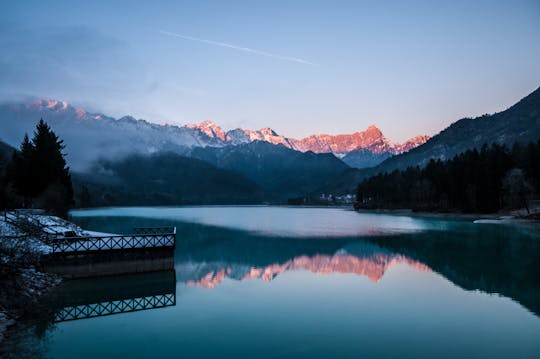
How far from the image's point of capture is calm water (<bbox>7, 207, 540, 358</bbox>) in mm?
21094

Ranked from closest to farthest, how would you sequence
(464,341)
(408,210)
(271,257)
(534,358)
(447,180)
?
1. (534,358)
2. (464,341)
3. (271,257)
4. (447,180)
5. (408,210)

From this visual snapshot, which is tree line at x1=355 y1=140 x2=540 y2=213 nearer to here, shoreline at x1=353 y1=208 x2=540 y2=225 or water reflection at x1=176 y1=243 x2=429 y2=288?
shoreline at x1=353 y1=208 x2=540 y2=225

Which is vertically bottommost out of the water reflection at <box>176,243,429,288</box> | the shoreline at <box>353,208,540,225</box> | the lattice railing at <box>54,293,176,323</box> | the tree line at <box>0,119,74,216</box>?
the water reflection at <box>176,243,429,288</box>

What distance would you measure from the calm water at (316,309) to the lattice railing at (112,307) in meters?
0.32

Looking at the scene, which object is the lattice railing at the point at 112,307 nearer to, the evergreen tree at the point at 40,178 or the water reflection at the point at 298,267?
the water reflection at the point at 298,267

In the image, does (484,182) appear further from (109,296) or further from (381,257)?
(109,296)

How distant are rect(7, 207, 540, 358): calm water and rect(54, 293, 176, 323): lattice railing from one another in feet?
1.05

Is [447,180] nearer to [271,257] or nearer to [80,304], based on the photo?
[271,257]

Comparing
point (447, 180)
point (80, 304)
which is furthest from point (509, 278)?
point (447, 180)

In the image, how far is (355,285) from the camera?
38.2 metres

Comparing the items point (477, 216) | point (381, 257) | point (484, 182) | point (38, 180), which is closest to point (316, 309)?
point (381, 257)

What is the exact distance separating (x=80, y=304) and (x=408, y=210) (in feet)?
516

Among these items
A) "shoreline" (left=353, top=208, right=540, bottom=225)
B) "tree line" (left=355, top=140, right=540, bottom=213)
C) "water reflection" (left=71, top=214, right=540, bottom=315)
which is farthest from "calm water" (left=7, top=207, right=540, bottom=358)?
"tree line" (left=355, top=140, right=540, bottom=213)

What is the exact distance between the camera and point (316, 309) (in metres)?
29.2
